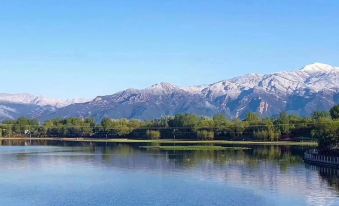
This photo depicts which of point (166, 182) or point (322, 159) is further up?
point (322, 159)

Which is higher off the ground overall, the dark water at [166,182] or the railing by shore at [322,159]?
the railing by shore at [322,159]

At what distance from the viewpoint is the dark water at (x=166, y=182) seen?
5362cm

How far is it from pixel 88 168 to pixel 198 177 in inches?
744

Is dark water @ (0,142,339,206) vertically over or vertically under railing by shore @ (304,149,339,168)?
under

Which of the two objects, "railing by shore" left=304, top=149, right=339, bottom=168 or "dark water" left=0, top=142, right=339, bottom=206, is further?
"railing by shore" left=304, top=149, right=339, bottom=168

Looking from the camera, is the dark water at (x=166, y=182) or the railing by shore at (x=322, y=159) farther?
the railing by shore at (x=322, y=159)

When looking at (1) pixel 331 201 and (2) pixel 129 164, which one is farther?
(2) pixel 129 164

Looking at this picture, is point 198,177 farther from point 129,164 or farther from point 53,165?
point 53,165

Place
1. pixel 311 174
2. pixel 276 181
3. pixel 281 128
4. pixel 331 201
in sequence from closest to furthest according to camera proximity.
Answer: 1. pixel 331 201
2. pixel 276 181
3. pixel 311 174
4. pixel 281 128

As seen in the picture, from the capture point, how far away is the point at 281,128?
192 m

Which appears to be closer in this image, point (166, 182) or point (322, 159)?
point (166, 182)

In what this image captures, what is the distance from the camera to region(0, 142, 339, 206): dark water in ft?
176

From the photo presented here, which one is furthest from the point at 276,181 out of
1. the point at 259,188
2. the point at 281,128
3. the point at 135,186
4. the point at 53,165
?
the point at 281,128

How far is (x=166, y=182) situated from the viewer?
6644 cm
